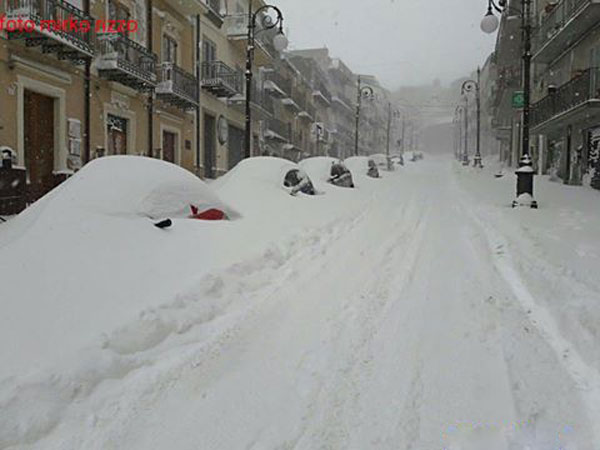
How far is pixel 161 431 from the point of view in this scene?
8.52 feet

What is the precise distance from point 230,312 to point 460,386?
211 centimetres

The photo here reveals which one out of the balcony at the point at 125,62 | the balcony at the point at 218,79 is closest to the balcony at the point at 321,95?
the balcony at the point at 218,79

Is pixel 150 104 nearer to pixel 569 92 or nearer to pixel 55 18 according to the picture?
pixel 55 18

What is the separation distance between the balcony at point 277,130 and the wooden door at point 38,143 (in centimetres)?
2077

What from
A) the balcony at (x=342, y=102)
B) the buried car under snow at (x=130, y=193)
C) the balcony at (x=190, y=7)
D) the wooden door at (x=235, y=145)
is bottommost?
the buried car under snow at (x=130, y=193)

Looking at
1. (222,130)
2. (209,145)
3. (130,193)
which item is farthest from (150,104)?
(130,193)

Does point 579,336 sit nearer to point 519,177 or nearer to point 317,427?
point 317,427

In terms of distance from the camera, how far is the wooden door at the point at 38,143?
484 inches

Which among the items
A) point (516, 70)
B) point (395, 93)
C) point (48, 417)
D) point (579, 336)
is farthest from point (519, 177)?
point (395, 93)

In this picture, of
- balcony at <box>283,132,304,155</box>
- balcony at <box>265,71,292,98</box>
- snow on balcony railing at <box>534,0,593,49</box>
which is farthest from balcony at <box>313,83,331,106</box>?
snow on balcony railing at <box>534,0,593,49</box>

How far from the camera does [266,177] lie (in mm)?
10711

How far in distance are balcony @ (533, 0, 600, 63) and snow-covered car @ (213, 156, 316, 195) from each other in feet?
36.4

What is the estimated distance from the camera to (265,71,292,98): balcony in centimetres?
3332

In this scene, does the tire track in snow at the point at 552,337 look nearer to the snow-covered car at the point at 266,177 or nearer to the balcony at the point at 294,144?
the snow-covered car at the point at 266,177
